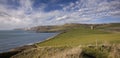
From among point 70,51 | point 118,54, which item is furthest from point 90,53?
point 118,54

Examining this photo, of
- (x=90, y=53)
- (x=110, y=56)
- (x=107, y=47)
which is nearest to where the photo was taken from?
(x=90, y=53)

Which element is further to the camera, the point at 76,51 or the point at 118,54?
the point at 118,54

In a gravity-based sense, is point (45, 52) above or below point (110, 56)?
above

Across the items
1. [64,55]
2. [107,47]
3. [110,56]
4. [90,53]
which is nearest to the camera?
[64,55]

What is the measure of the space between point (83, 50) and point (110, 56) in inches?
74.2

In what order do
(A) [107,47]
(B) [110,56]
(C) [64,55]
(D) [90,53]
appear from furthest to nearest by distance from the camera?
(A) [107,47], (B) [110,56], (D) [90,53], (C) [64,55]

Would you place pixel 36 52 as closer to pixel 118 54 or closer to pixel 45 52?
pixel 45 52

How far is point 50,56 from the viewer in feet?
28.5

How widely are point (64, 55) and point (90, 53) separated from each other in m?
1.55

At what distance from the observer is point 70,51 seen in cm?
866

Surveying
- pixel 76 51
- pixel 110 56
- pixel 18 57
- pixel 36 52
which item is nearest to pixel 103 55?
pixel 110 56

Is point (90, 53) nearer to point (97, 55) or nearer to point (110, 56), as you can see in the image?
point (97, 55)

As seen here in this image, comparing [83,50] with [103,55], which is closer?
[83,50]

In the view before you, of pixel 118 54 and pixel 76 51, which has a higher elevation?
pixel 76 51
